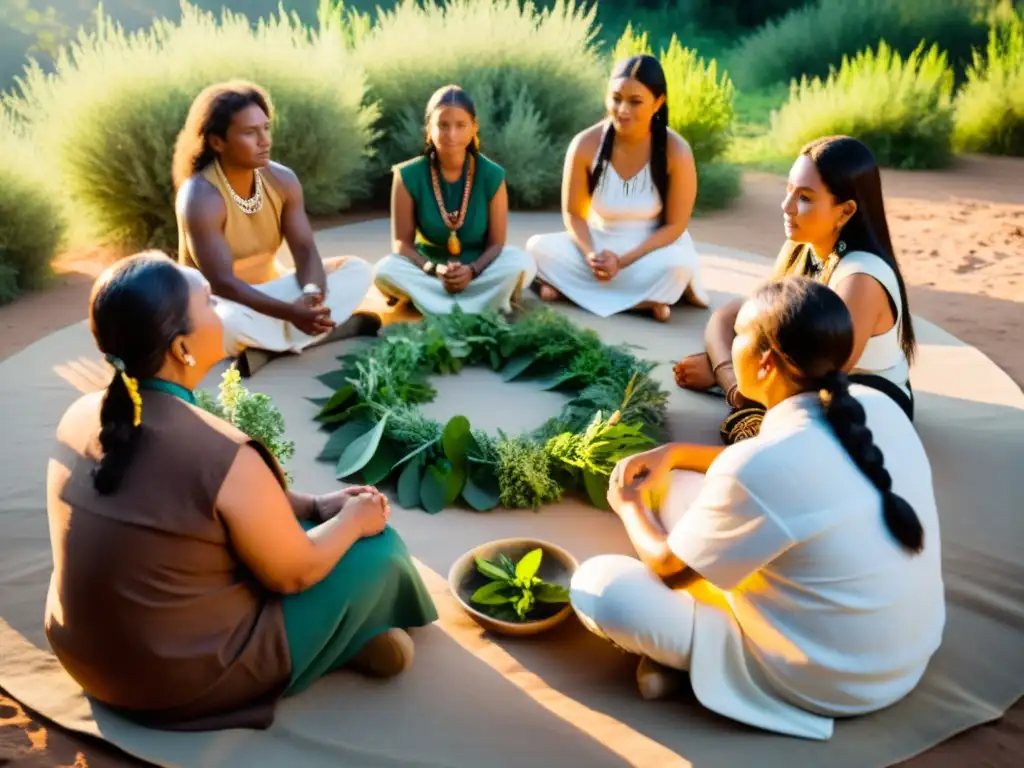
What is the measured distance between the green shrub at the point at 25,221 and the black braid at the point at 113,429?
425cm

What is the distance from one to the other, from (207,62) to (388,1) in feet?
50.2

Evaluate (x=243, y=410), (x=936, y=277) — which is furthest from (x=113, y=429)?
(x=936, y=277)

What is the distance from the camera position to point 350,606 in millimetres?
2566

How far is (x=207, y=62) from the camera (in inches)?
291

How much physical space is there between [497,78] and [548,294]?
3.70 metres

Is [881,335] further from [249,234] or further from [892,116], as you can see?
[892,116]

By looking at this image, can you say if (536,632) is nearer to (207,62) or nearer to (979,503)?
(979,503)

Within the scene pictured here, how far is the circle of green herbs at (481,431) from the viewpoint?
3676mm

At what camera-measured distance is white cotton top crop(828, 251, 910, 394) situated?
3449 mm

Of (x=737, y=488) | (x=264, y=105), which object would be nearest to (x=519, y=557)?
(x=737, y=488)

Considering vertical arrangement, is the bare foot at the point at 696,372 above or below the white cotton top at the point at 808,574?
below

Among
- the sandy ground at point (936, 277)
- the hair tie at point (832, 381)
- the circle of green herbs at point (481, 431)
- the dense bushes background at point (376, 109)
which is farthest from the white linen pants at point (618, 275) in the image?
the hair tie at point (832, 381)

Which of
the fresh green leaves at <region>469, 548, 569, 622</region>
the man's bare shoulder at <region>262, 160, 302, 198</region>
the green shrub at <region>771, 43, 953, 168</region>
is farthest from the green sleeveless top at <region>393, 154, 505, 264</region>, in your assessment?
the green shrub at <region>771, 43, 953, 168</region>

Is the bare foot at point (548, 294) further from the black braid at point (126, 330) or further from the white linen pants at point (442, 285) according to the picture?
the black braid at point (126, 330)
